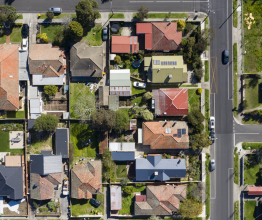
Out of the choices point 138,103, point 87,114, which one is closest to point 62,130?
point 87,114

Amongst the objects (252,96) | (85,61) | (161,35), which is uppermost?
(161,35)

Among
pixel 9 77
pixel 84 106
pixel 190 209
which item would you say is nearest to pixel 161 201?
pixel 190 209

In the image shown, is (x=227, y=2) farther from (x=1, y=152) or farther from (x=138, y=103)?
(x=1, y=152)

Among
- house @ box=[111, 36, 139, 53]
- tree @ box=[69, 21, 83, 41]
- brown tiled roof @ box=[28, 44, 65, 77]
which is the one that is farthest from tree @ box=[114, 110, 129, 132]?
tree @ box=[69, 21, 83, 41]

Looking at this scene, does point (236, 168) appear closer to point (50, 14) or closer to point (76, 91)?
point (76, 91)

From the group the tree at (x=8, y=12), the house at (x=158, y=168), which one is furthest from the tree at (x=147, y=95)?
the tree at (x=8, y=12)

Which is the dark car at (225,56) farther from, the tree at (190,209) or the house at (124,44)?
the tree at (190,209)
